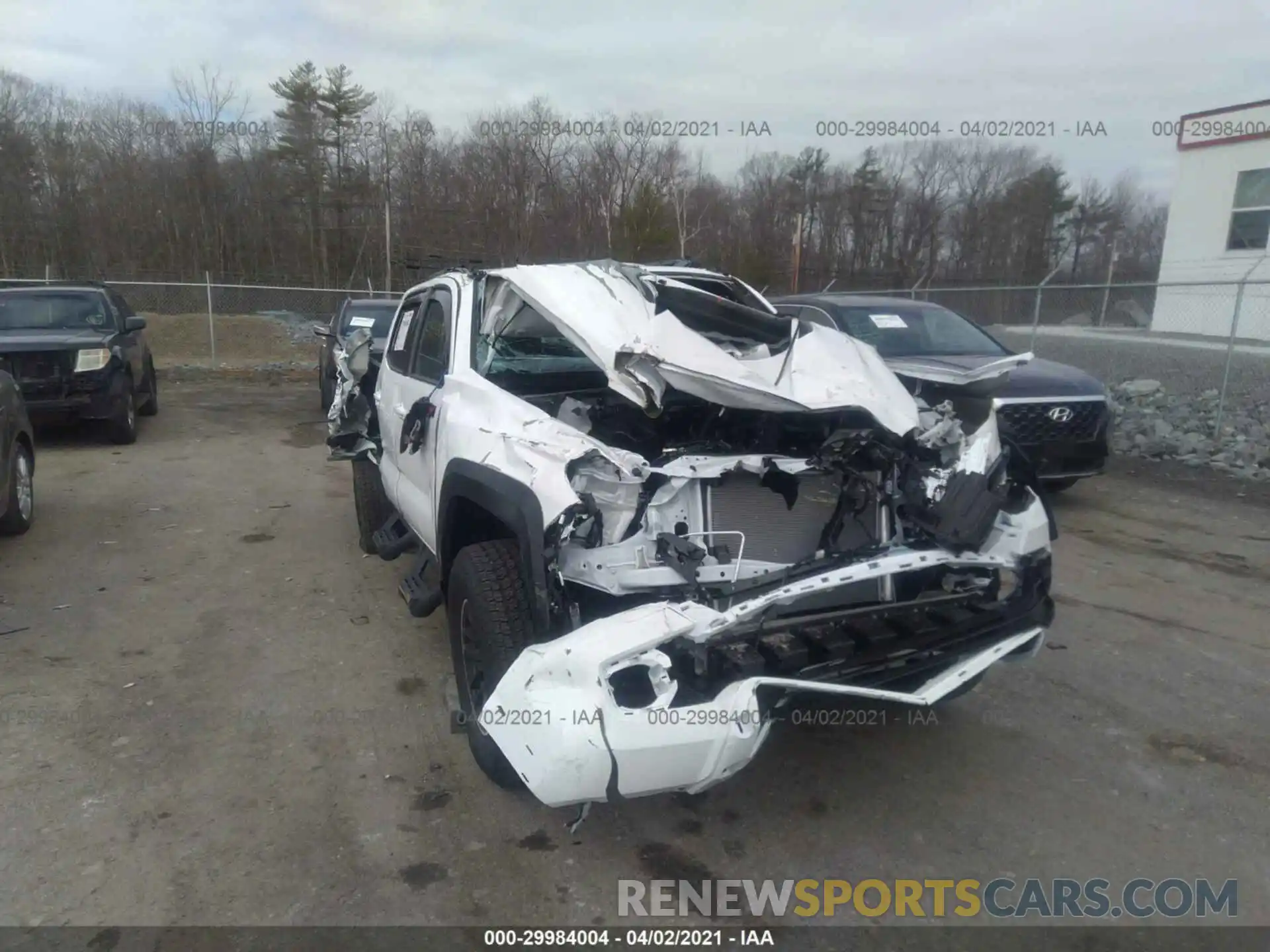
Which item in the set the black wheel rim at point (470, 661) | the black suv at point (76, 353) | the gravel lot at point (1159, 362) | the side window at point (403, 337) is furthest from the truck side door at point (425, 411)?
the gravel lot at point (1159, 362)

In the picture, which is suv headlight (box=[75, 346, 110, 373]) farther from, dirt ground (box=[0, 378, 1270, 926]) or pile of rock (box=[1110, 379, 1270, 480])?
pile of rock (box=[1110, 379, 1270, 480])

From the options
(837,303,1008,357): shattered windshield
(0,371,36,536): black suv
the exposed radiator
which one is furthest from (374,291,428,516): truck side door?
(837,303,1008,357): shattered windshield

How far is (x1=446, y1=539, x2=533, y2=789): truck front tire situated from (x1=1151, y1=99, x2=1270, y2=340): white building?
20.2 metres

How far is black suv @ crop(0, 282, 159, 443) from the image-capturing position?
9.49 metres

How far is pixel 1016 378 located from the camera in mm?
7293

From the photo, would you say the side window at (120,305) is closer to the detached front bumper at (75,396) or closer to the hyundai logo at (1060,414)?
the detached front bumper at (75,396)

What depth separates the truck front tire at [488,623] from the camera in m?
3.06

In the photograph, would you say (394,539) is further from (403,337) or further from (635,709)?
(635,709)

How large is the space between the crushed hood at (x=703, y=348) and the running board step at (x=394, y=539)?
5.23 feet

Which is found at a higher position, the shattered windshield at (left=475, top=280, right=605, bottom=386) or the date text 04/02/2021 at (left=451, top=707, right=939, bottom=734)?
the shattered windshield at (left=475, top=280, right=605, bottom=386)

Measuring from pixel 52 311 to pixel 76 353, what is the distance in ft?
5.92

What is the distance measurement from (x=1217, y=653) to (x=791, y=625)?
3.06 metres

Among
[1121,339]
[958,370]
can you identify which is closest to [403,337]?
[958,370]

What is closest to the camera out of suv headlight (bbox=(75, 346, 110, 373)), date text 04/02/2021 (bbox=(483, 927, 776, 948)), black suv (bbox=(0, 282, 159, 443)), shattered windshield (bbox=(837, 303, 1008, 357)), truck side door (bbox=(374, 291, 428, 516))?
date text 04/02/2021 (bbox=(483, 927, 776, 948))
